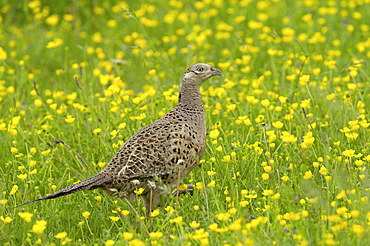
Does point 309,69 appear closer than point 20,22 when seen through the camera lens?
Yes

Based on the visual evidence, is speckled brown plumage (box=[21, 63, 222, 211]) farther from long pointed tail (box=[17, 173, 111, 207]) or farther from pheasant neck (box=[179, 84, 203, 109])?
pheasant neck (box=[179, 84, 203, 109])

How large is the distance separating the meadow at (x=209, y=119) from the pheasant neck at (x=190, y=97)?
1.24ft

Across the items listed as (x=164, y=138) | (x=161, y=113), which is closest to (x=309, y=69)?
(x=161, y=113)

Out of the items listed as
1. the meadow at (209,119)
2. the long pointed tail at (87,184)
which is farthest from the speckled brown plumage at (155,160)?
the meadow at (209,119)

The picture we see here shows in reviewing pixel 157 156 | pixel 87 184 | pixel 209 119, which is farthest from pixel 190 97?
pixel 87 184

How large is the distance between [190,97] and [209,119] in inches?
26.9

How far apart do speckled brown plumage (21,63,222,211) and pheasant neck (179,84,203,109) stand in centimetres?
16

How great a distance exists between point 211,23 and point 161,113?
3929 millimetres

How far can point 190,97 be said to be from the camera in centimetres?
539

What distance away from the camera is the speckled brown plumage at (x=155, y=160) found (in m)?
4.67

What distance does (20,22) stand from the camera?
10.7m

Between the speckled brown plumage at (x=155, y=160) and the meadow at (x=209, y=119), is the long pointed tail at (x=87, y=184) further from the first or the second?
the meadow at (x=209, y=119)

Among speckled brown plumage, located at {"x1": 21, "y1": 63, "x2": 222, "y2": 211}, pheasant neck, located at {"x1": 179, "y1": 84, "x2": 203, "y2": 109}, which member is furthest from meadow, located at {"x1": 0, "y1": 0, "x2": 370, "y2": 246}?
pheasant neck, located at {"x1": 179, "y1": 84, "x2": 203, "y2": 109}

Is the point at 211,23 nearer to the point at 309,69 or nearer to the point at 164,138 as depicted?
the point at 309,69
